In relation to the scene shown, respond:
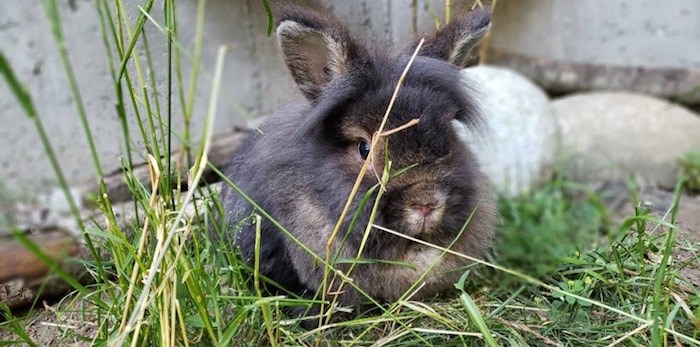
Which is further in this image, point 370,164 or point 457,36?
point 457,36

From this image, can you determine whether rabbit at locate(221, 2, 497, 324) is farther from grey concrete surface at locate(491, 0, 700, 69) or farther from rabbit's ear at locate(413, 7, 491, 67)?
grey concrete surface at locate(491, 0, 700, 69)

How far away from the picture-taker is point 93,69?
386cm

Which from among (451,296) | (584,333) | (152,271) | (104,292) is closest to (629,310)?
(584,333)

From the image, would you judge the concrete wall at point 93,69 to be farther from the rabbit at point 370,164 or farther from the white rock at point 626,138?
the white rock at point 626,138

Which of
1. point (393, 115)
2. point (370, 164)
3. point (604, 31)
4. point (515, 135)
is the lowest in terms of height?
point (515, 135)

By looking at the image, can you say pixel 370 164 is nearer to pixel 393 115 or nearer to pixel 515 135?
pixel 393 115

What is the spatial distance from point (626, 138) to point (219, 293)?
344 centimetres

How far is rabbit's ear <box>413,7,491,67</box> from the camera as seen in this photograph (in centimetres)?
212

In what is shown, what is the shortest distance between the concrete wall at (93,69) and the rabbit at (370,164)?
451 millimetres

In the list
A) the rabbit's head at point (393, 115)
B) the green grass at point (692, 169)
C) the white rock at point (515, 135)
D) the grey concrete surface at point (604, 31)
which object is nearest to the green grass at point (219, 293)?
the rabbit's head at point (393, 115)

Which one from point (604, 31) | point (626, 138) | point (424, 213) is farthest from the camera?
point (604, 31)

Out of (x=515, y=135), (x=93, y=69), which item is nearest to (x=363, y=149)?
(x=515, y=135)

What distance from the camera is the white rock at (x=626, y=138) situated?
14.3 ft

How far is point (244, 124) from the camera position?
3.93m
